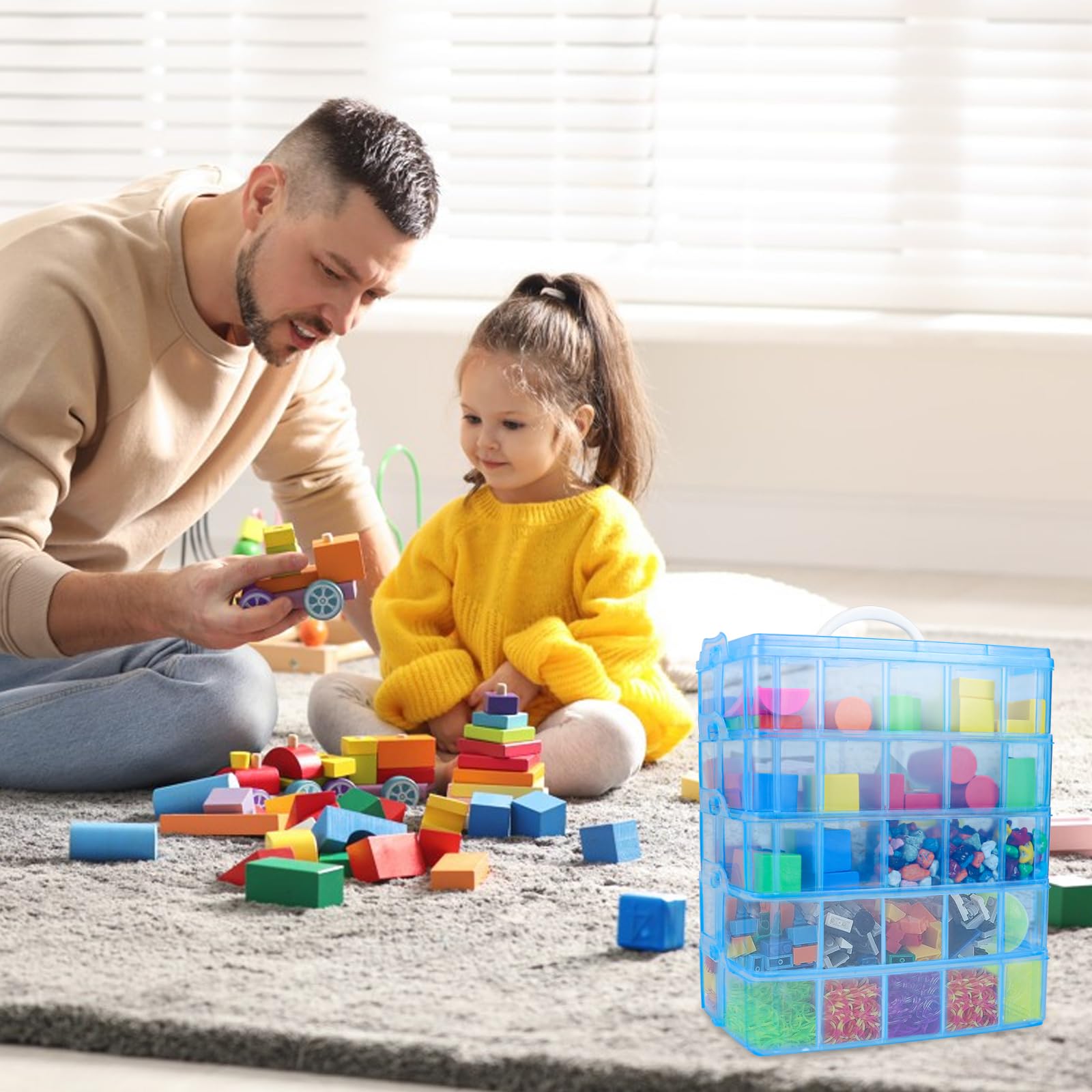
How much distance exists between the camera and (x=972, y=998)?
100 cm

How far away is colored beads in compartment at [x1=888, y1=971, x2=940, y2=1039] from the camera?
3.22ft

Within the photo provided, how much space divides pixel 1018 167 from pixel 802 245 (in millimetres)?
460

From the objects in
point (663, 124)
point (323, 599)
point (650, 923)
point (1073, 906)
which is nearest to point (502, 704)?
point (323, 599)

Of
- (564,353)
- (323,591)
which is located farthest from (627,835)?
Answer: (564,353)

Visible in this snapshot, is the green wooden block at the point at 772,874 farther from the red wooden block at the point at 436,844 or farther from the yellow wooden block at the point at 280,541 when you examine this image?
the yellow wooden block at the point at 280,541

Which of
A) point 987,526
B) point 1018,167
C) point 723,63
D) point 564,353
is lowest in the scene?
point 987,526

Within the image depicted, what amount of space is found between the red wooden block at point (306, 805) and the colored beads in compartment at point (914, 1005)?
620mm

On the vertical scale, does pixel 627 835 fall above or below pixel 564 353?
below

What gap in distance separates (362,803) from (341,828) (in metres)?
0.12

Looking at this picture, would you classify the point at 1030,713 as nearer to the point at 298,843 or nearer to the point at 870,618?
the point at 870,618

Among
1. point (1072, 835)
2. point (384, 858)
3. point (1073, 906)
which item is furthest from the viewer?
point (1072, 835)

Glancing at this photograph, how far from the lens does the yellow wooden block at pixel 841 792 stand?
974 millimetres

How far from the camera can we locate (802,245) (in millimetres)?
3355

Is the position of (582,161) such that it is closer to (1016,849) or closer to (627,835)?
(627,835)
